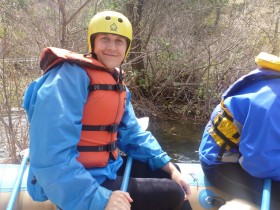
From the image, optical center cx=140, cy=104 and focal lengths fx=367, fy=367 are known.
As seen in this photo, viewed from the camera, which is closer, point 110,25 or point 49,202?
point 110,25

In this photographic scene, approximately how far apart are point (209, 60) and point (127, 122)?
4.68 m

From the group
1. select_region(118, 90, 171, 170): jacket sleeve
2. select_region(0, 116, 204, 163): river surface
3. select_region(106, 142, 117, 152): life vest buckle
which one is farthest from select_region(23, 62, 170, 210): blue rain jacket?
select_region(0, 116, 204, 163): river surface

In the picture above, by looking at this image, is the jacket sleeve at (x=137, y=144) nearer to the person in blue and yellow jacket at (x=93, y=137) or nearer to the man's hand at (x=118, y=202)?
the person in blue and yellow jacket at (x=93, y=137)

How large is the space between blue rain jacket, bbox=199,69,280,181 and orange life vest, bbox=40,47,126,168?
63cm

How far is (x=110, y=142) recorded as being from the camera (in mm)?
1933

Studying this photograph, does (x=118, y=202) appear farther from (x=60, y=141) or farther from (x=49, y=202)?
(x=49, y=202)

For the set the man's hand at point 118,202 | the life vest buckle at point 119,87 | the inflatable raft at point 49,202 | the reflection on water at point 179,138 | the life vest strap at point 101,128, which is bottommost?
the reflection on water at point 179,138

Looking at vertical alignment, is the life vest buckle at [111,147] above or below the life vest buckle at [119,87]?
below

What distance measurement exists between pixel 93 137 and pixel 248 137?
0.77 metres

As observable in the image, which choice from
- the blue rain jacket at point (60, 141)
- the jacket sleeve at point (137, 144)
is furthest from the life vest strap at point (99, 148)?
the jacket sleeve at point (137, 144)

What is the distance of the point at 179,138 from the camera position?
607 centimetres

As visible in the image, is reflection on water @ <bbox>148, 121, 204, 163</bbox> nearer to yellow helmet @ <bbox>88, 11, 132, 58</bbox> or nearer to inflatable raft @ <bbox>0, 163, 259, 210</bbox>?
inflatable raft @ <bbox>0, 163, 259, 210</bbox>

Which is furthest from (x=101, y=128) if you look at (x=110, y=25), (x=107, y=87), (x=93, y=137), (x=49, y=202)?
(x=49, y=202)

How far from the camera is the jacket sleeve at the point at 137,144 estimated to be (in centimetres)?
217
